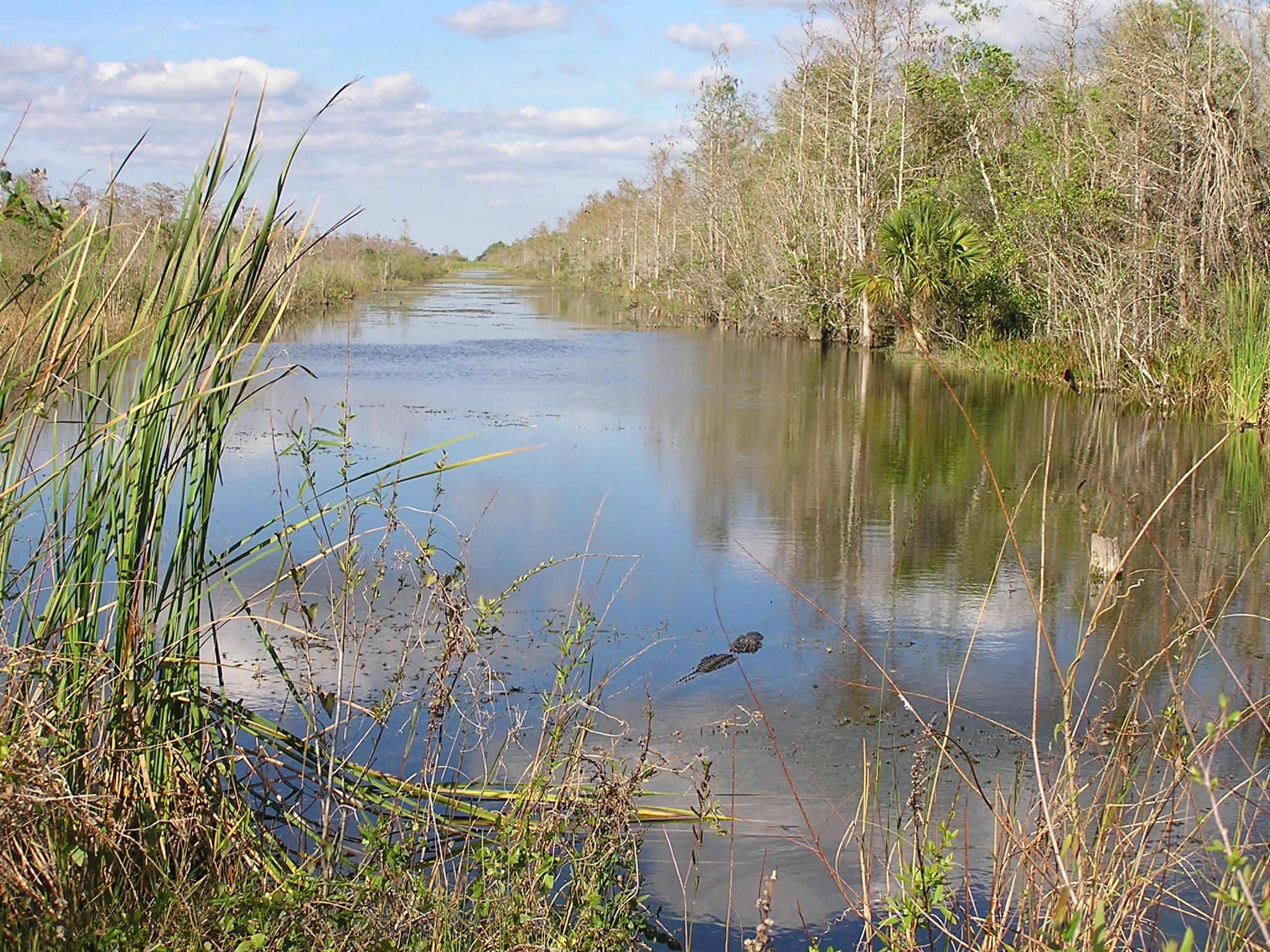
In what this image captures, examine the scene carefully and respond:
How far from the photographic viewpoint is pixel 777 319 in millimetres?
26484

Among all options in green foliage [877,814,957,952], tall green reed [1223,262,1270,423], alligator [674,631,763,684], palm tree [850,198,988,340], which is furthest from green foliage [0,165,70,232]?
palm tree [850,198,988,340]

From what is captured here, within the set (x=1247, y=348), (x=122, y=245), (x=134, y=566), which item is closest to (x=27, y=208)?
(x=134, y=566)

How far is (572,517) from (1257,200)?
361 inches

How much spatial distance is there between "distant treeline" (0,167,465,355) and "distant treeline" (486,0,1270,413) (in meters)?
5.41

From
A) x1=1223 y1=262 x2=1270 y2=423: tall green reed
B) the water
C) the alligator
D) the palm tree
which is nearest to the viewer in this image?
the water

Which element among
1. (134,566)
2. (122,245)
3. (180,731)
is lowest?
(180,731)

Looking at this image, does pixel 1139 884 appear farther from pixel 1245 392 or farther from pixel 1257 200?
pixel 1257 200

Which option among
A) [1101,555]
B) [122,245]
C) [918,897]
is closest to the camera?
[918,897]

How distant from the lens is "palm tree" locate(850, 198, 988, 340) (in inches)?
781

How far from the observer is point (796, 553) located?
7.66 meters

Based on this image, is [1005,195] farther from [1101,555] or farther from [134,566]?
[134,566]

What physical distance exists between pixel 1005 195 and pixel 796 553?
44.8 ft

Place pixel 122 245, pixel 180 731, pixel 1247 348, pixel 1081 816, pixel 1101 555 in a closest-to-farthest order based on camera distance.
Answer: pixel 1081 816
pixel 180 731
pixel 1101 555
pixel 1247 348
pixel 122 245

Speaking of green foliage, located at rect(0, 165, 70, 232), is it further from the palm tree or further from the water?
the palm tree
